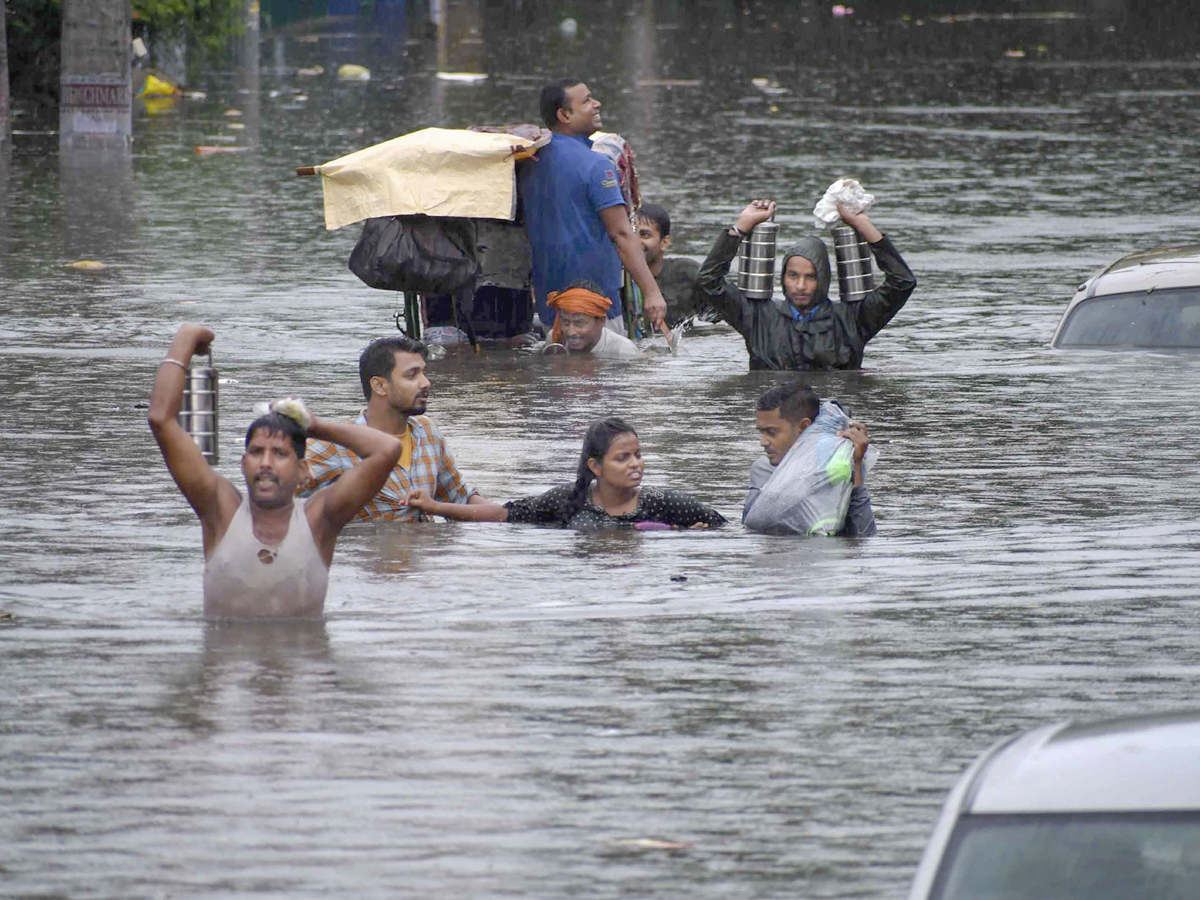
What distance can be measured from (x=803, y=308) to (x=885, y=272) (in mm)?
612

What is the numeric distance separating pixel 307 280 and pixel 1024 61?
28.2 m

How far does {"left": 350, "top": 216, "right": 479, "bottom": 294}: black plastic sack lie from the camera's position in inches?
538

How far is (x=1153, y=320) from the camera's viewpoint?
13.7 metres

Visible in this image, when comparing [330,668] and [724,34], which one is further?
[724,34]

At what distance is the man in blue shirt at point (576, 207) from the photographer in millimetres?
13688

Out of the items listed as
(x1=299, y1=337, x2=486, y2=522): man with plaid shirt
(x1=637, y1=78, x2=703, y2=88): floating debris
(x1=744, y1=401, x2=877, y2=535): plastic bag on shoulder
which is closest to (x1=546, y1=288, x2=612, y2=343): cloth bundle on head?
(x1=299, y1=337, x2=486, y2=522): man with plaid shirt

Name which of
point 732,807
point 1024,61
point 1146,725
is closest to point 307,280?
point 732,807

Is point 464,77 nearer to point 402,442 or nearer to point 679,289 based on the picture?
point 679,289

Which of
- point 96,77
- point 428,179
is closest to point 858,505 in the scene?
point 428,179

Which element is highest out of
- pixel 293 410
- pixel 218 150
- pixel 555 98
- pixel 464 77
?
pixel 555 98

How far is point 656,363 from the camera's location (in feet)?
46.3

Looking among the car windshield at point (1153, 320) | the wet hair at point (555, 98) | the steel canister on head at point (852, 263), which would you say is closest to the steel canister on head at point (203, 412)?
the steel canister on head at point (852, 263)

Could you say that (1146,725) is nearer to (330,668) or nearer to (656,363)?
(330,668)

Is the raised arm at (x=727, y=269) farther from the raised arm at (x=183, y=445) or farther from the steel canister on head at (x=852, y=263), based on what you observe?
the raised arm at (x=183, y=445)
